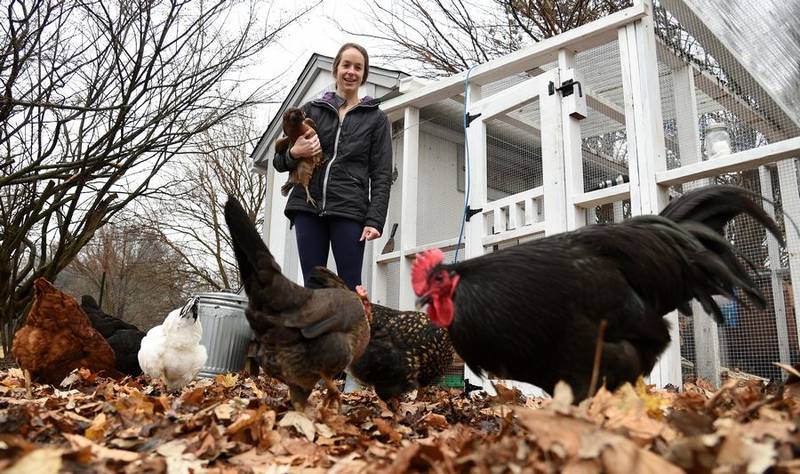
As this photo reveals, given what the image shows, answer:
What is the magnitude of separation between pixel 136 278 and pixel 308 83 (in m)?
13.2

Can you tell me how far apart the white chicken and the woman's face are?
2.30m

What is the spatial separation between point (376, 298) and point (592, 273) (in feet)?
12.9

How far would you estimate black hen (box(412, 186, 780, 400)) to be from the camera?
1981mm

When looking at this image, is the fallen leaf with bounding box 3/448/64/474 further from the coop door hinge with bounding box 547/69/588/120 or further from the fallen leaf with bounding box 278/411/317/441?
the coop door hinge with bounding box 547/69/588/120

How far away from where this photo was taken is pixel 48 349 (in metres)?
3.92

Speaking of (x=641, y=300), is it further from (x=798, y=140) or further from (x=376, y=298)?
(x=376, y=298)

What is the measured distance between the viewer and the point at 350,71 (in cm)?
414

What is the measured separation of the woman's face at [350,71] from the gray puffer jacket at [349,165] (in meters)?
0.13

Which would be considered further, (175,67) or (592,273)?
(175,67)

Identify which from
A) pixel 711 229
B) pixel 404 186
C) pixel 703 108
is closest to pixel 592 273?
pixel 711 229

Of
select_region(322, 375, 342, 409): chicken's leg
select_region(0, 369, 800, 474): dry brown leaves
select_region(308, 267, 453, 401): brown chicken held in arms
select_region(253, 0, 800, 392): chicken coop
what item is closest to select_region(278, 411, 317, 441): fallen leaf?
select_region(0, 369, 800, 474): dry brown leaves

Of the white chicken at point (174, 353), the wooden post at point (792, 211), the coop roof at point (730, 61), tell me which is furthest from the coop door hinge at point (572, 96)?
the white chicken at point (174, 353)

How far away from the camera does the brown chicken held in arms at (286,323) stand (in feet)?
8.70

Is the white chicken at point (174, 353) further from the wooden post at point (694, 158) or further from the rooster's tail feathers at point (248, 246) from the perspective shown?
the wooden post at point (694, 158)
